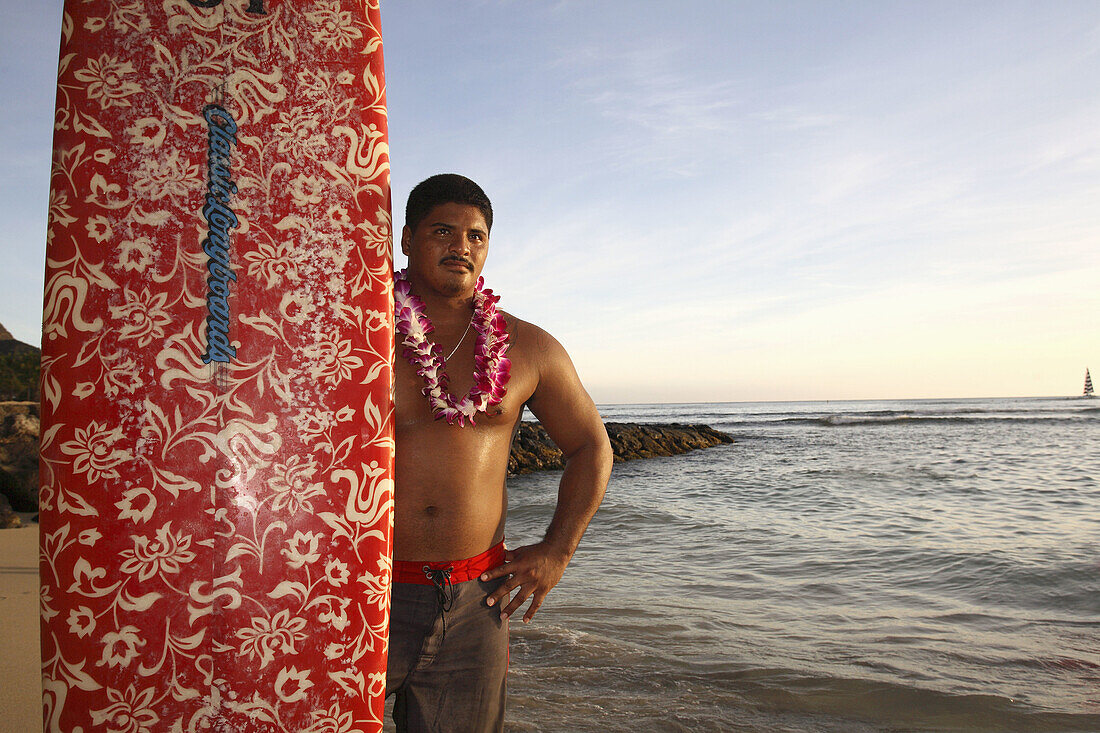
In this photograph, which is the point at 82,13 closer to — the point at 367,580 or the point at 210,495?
the point at 210,495

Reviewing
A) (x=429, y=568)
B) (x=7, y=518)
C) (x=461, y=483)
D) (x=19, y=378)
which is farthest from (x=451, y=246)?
(x=19, y=378)

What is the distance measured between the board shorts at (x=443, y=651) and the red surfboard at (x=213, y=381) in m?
0.15

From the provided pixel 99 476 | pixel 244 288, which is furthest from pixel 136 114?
pixel 99 476

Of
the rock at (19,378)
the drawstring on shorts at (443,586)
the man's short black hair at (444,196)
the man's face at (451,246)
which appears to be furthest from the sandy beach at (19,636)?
the rock at (19,378)

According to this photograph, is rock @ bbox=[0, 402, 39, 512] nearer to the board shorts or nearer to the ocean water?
the ocean water

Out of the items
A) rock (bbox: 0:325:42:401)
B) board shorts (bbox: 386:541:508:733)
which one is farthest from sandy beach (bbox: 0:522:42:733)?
rock (bbox: 0:325:42:401)

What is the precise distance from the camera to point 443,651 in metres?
2.01

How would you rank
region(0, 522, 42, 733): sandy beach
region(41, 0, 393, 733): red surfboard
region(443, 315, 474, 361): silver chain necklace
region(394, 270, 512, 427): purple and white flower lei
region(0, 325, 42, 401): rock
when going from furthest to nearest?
region(0, 325, 42, 401): rock
region(0, 522, 42, 733): sandy beach
region(443, 315, 474, 361): silver chain necklace
region(394, 270, 512, 427): purple and white flower lei
region(41, 0, 393, 733): red surfboard

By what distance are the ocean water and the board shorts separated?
1.68m

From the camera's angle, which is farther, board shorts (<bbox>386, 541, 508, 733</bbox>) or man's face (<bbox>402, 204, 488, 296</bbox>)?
man's face (<bbox>402, 204, 488, 296</bbox>)

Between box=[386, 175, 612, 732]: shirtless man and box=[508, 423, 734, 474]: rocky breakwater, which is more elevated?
box=[386, 175, 612, 732]: shirtless man

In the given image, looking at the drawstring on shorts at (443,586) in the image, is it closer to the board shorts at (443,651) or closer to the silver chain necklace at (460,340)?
the board shorts at (443,651)

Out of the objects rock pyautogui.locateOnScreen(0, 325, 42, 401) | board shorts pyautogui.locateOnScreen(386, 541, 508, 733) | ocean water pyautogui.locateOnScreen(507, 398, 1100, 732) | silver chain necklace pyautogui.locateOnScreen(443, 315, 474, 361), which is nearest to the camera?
board shorts pyautogui.locateOnScreen(386, 541, 508, 733)

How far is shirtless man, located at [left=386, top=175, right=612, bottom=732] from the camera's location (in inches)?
78.9
